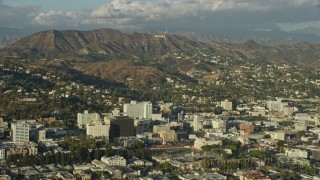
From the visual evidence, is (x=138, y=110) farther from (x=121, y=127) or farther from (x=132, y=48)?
(x=132, y=48)

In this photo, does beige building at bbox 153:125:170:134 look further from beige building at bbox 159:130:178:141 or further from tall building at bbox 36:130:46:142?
tall building at bbox 36:130:46:142

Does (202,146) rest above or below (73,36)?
below

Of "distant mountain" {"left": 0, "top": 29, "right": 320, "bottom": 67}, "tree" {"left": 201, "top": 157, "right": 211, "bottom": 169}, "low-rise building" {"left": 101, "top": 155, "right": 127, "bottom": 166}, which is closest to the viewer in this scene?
"tree" {"left": 201, "top": 157, "right": 211, "bottom": 169}

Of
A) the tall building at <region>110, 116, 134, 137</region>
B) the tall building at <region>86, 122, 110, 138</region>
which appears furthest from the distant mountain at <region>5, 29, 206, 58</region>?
the tall building at <region>86, 122, 110, 138</region>

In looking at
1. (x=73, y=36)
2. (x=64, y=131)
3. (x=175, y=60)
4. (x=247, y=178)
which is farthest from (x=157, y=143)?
(x=73, y=36)

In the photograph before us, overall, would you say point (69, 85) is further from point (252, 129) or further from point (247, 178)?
point (247, 178)

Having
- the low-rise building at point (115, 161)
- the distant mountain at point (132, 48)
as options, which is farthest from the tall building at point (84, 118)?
the distant mountain at point (132, 48)

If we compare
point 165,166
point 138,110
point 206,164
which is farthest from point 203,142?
point 138,110
